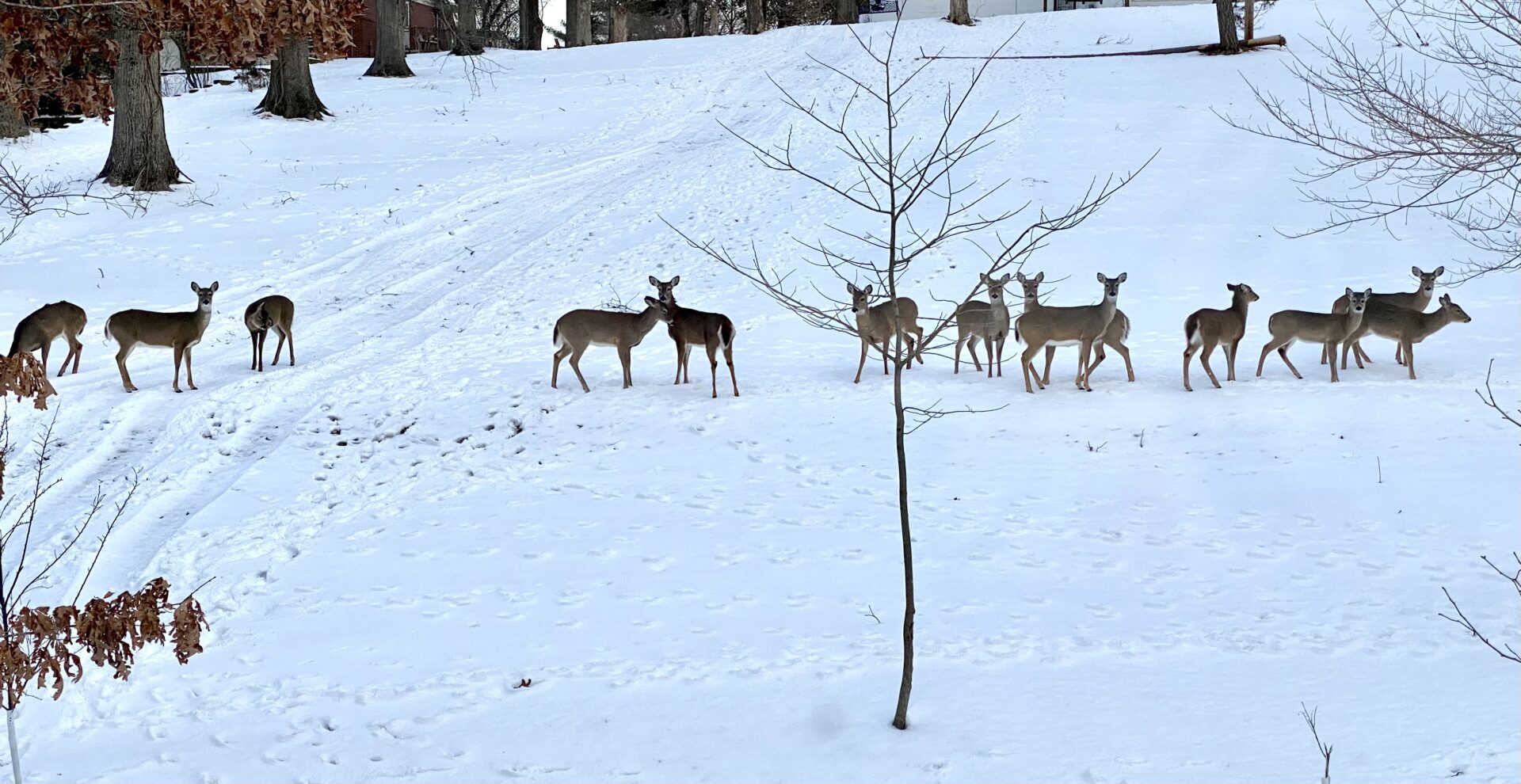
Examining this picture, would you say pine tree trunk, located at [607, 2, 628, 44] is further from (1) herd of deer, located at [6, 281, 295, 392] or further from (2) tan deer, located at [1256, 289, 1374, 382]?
(2) tan deer, located at [1256, 289, 1374, 382]

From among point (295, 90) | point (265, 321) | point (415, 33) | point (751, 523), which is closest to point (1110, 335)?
point (751, 523)

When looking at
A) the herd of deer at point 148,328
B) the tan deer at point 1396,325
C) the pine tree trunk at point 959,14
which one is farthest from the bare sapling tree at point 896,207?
the pine tree trunk at point 959,14

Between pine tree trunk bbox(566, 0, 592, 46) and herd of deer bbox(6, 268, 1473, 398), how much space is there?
109 ft

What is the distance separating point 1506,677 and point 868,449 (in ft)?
17.8

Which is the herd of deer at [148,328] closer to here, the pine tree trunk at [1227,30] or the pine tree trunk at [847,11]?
the pine tree trunk at [1227,30]

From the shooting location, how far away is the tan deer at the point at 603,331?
12.8m

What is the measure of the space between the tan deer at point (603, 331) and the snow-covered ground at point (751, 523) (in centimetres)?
29

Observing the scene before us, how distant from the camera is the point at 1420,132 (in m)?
9.54

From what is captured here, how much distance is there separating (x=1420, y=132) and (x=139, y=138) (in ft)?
63.1

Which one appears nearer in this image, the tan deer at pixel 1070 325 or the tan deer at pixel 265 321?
the tan deer at pixel 1070 325

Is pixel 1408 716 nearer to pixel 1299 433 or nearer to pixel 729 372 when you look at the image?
pixel 1299 433

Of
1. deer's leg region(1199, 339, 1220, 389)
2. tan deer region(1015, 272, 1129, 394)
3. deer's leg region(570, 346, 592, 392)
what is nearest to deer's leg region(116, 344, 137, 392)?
deer's leg region(570, 346, 592, 392)

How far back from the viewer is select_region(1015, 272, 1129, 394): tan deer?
1252 centimetres

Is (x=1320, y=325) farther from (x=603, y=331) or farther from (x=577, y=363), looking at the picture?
(x=577, y=363)
